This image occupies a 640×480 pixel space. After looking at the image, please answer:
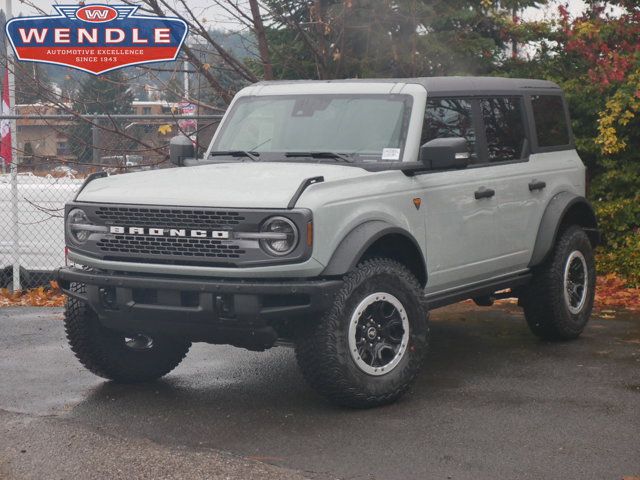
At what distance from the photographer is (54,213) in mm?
12703

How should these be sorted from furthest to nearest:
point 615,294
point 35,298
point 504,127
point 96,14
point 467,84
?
point 96,14 → point 35,298 → point 615,294 → point 504,127 → point 467,84

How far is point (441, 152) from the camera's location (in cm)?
668

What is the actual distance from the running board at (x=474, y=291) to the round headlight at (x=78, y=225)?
2093mm

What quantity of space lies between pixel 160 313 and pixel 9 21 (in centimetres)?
841

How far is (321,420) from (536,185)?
2.82m

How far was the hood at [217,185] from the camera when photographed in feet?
19.6

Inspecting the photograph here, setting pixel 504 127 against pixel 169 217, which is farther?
pixel 504 127

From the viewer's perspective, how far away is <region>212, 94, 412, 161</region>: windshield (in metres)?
7.03

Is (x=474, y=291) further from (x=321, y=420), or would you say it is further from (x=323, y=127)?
(x=321, y=420)

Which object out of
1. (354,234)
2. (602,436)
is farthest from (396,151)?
(602,436)

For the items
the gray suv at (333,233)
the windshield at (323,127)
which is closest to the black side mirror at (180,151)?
the gray suv at (333,233)

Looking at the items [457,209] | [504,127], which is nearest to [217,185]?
[457,209]

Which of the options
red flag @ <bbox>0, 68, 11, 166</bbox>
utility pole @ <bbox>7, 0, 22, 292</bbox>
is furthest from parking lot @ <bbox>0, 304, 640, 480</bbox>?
red flag @ <bbox>0, 68, 11, 166</bbox>

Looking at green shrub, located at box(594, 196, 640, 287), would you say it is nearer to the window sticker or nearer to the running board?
the running board
